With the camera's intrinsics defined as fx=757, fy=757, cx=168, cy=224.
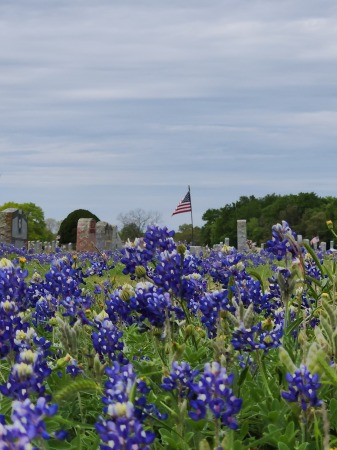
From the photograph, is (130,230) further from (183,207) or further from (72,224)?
→ (183,207)

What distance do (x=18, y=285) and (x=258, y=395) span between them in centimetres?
143

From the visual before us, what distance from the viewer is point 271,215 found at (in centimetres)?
8800

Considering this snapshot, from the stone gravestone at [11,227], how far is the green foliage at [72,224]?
748 inches

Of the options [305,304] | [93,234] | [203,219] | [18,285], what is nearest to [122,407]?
[18,285]

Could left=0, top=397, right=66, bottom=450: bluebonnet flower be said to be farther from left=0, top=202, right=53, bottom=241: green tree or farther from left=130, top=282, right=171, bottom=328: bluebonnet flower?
left=0, top=202, right=53, bottom=241: green tree

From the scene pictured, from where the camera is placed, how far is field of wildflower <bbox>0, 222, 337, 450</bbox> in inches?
90.0

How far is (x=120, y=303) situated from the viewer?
4.12m

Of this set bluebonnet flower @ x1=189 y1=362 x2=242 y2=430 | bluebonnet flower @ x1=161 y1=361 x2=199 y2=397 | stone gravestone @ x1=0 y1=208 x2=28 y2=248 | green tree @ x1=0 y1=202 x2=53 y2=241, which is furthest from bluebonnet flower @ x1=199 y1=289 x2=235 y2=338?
green tree @ x1=0 y1=202 x2=53 y2=241

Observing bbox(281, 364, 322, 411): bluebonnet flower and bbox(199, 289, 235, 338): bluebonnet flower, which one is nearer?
bbox(281, 364, 322, 411): bluebonnet flower

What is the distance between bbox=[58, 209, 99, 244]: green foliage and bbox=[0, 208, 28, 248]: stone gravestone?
748 inches

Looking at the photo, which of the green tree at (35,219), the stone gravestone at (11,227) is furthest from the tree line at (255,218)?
the stone gravestone at (11,227)

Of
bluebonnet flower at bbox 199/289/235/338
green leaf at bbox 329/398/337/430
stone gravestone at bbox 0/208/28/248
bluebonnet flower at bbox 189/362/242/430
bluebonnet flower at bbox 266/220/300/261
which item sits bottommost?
green leaf at bbox 329/398/337/430

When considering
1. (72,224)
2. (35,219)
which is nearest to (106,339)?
(72,224)

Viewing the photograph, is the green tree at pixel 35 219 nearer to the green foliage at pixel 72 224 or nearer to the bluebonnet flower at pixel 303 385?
the green foliage at pixel 72 224
